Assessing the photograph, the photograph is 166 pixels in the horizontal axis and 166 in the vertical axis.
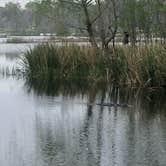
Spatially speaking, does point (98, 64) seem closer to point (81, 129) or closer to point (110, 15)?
point (110, 15)

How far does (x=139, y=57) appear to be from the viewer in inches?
Result: 872

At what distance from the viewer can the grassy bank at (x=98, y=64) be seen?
21750 millimetres

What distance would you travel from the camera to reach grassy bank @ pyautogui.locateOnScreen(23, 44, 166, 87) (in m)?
21.8

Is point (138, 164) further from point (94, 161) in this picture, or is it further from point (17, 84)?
point (17, 84)

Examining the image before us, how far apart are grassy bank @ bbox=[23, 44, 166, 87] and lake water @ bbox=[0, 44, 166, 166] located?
2.70ft

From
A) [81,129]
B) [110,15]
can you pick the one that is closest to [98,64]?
[110,15]

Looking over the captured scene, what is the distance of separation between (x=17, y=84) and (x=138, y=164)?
47.1 feet

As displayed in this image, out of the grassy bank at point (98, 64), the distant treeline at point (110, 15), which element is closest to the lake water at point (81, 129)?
the grassy bank at point (98, 64)

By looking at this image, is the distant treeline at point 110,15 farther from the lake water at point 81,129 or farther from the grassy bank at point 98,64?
the lake water at point 81,129

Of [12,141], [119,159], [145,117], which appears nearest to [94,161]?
[119,159]

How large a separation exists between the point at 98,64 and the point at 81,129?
10.6 m

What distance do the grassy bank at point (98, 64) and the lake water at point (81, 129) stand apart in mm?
824

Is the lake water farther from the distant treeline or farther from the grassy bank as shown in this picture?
the distant treeline

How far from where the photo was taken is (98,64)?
24219mm
